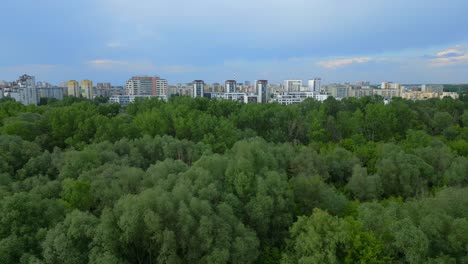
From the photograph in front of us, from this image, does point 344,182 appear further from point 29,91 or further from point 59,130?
point 29,91

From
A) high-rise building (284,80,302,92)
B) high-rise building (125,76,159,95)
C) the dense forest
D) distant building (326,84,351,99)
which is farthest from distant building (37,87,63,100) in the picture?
distant building (326,84,351,99)

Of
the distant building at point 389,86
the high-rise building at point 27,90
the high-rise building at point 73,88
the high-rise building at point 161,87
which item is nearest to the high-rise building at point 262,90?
the high-rise building at point 161,87

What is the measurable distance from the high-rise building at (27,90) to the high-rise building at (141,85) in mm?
29080

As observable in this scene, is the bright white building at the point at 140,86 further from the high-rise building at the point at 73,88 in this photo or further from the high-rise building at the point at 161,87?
the high-rise building at the point at 73,88

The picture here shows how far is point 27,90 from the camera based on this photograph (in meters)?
63.1

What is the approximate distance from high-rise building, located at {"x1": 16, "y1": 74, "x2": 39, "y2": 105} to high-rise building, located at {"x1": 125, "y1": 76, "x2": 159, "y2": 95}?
29080 millimetres

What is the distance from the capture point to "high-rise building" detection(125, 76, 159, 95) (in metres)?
92.4

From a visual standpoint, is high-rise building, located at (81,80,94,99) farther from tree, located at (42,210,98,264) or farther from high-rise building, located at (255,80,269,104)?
tree, located at (42,210,98,264)

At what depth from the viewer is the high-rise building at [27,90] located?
61.6 m

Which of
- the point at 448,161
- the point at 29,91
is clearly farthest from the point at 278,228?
the point at 29,91

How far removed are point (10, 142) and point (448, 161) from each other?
24.8m

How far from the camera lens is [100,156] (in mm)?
16922

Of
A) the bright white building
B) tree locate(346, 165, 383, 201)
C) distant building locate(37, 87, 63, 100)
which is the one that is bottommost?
tree locate(346, 165, 383, 201)

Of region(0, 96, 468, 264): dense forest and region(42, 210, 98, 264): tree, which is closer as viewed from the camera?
region(42, 210, 98, 264): tree
